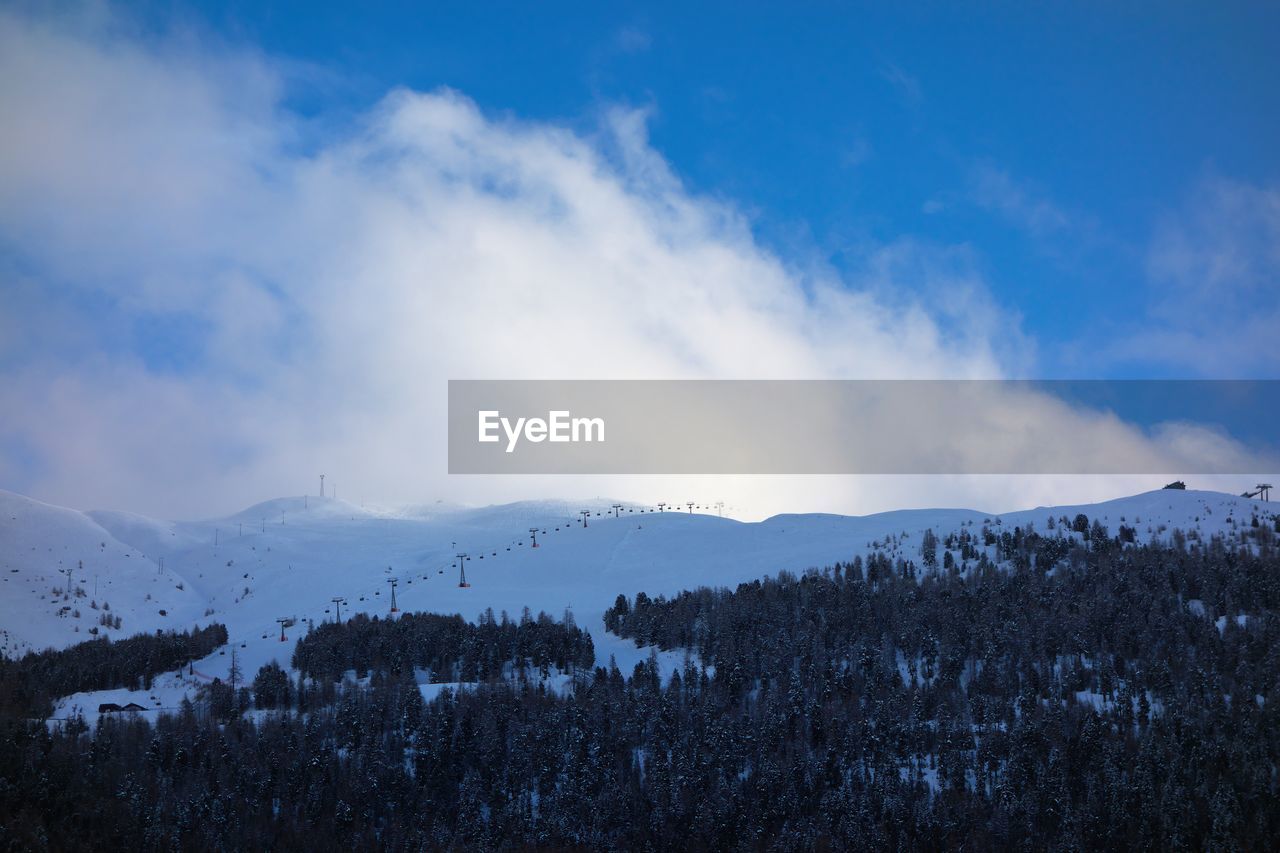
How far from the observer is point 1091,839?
75875mm

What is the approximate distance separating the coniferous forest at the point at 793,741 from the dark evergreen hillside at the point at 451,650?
2.10ft

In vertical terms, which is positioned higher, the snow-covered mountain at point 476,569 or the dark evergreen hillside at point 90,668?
the snow-covered mountain at point 476,569

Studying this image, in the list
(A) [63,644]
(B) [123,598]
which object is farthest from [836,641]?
(B) [123,598]

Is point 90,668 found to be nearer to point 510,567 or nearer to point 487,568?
point 487,568

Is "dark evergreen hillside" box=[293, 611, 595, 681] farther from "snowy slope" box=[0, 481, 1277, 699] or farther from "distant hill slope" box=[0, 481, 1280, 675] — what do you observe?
"snowy slope" box=[0, 481, 1277, 699]

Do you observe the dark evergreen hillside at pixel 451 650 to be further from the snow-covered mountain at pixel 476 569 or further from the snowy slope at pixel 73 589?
the snowy slope at pixel 73 589

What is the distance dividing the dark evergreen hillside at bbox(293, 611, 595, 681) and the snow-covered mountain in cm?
815

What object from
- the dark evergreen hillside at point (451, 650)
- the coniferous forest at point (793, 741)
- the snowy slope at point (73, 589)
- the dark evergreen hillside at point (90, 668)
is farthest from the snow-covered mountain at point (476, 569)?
the coniferous forest at point (793, 741)

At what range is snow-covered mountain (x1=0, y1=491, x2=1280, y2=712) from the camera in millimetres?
133500

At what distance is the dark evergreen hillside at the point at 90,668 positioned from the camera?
4082 inches

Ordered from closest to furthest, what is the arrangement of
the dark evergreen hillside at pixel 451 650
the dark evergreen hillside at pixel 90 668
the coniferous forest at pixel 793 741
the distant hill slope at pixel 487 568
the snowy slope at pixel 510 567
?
the coniferous forest at pixel 793 741
the dark evergreen hillside at pixel 90 668
the dark evergreen hillside at pixel 451 650
the snowy slope at pixel 510 567
the distant hill slope at pixel 487 568

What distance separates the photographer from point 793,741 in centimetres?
9088

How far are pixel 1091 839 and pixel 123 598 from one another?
155216 mm

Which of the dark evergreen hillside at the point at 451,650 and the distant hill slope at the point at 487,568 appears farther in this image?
the distant hill slope at the point at 487,568
